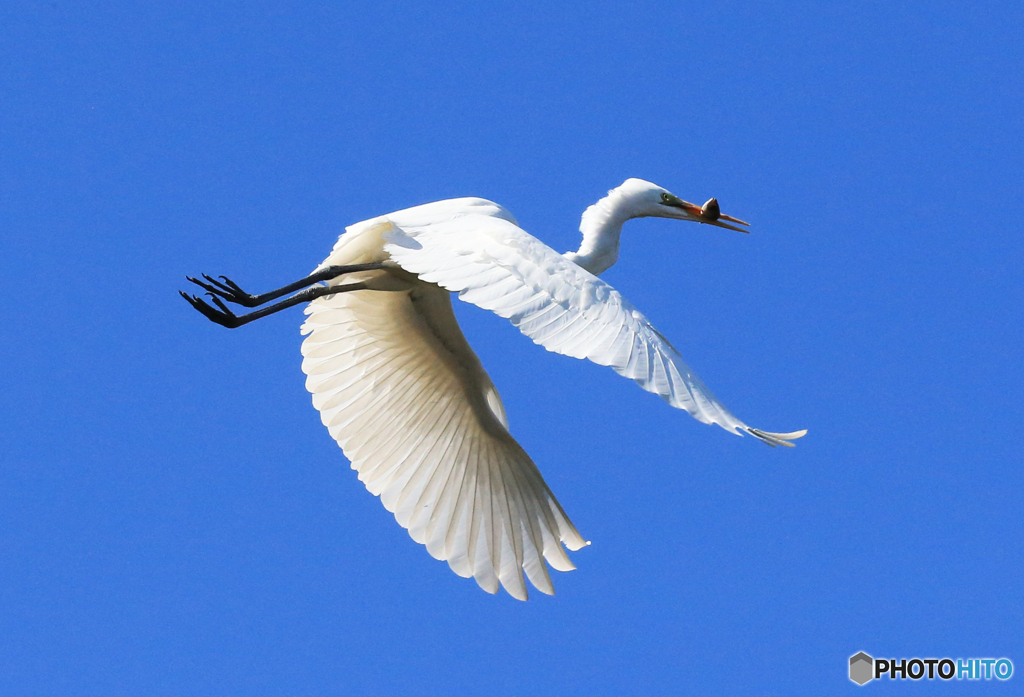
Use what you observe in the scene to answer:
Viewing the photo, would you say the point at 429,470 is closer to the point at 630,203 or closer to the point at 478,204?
the point at 478,204

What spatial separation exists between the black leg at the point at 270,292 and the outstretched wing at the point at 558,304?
35.8 inches

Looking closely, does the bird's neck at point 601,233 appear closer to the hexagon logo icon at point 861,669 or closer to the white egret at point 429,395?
the white egret at point 429,395

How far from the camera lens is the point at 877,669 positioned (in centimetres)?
828

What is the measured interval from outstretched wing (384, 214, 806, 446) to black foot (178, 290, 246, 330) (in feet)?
4.47

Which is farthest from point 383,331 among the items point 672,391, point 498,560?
point 672,391

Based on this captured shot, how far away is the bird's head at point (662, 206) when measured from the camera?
8.08 m

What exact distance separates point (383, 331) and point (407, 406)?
0.59 m

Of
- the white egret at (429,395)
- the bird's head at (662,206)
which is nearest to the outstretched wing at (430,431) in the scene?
the white egret at (429,395)

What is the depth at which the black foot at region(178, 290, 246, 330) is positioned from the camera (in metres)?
6.86

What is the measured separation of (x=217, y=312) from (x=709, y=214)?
12.7 ft

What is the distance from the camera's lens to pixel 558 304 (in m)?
5.28

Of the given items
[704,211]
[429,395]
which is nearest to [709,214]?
[704,211]

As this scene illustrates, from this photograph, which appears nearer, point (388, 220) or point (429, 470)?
point (388, 220)

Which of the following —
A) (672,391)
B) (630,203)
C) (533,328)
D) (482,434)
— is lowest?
(672,391)
